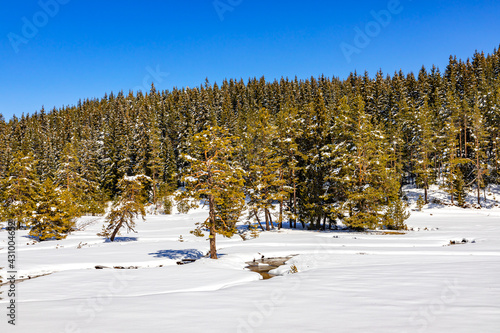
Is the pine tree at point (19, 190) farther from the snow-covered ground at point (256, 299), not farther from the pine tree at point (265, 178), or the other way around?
the pine tree at point (265, 178)

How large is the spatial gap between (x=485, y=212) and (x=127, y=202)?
47.0m

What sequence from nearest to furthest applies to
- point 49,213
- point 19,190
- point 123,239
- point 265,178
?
point 49,213
point 123,239
point 265,178
point 19,190

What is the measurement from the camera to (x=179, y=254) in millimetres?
20469

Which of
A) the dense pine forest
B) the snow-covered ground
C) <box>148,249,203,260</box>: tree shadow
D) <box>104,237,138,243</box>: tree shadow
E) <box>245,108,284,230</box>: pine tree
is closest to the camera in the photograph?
the snow-covered ground

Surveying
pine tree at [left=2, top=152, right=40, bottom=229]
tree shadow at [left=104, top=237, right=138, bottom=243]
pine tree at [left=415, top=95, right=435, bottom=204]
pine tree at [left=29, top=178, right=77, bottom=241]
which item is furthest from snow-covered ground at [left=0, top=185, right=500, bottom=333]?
pine tree at [left=415, top=95, right=435, bottom=204]

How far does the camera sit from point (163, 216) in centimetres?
4466

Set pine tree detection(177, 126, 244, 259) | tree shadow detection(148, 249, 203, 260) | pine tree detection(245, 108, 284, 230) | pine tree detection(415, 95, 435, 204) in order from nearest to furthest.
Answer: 1. pine tree detection(177, 126, 244, 259)
2. tree shadow detection(148, 249, 203, 260)
3. pine tree detection(245, 108, 284, 230)
4. pine tree detection(415, 95, 435, 204)

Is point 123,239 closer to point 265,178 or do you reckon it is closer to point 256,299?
point 265,178

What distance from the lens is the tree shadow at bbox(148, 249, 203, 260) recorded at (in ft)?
64.9

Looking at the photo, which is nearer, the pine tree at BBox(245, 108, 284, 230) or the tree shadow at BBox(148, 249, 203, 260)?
the tree shadow at BBox(148, 249, 203, 260)

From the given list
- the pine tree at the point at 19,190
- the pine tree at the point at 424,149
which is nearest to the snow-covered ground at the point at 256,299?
the pine tree at the point at 19,190

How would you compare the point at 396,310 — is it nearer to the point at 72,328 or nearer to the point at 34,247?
the point at 72,328

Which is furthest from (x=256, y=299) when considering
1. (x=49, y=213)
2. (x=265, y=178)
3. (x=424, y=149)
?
(x=424, y=149)

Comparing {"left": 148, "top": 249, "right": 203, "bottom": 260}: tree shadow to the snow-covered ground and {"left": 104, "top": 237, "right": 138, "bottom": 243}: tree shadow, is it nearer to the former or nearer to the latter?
the snow-covered ground
